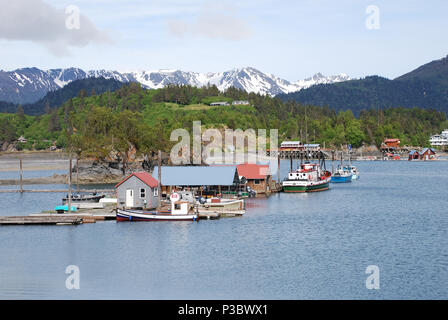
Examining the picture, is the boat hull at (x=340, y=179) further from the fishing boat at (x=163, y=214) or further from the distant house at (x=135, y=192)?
the fishing boat at (x=163, y=214)

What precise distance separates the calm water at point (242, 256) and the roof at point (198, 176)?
5766mm

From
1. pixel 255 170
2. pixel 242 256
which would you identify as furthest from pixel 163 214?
pixel 255 170

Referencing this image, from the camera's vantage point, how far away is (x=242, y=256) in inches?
1967

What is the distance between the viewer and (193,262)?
47781mm

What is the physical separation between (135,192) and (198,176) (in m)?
11.3

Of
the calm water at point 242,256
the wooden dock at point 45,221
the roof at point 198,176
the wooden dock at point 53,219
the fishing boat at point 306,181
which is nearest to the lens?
the calm water at point 242,256

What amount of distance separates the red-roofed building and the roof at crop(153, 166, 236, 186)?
1465cm

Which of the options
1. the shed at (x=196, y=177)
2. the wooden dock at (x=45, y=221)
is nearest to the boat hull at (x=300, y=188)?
the shed at (x=196, y=177)

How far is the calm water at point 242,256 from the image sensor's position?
39719mm

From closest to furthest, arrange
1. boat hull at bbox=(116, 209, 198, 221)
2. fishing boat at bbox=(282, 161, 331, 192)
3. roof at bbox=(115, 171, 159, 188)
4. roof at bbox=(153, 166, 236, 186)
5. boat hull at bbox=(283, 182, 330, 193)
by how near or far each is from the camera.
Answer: boat hull at bbox=(116, 209, 198, 221)
roof at bbox=(115, 171, 159, 188)
roof at bbox=(153, 166, 236, 186)
boat hull at bbox=(283, 182, 330, 193)
fishing boat at bbox=(282, 161, 331, 192)

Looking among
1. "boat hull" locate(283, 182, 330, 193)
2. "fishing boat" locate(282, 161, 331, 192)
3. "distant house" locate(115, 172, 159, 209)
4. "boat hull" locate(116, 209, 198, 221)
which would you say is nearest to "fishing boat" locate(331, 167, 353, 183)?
"fishing boat" locate(282, 161, 331, 192)

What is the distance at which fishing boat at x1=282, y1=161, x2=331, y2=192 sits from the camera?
104 meters

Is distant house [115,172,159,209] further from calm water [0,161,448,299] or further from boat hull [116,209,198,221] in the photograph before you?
calm water [0,161,448,299]
